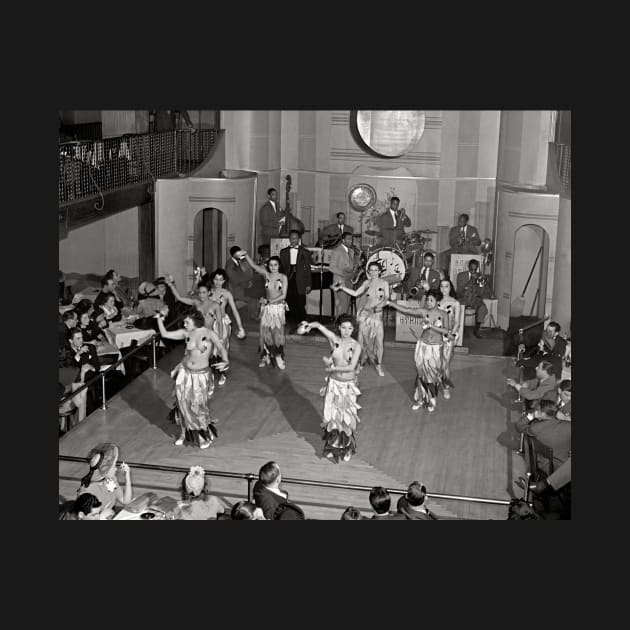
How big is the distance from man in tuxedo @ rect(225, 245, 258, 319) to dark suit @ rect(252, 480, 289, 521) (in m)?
6.97

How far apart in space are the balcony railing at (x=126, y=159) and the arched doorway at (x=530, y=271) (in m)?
5.59

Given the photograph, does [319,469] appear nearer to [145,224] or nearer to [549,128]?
[145,224]

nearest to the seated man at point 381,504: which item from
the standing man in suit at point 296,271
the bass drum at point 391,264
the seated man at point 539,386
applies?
the seated man at point 539,386

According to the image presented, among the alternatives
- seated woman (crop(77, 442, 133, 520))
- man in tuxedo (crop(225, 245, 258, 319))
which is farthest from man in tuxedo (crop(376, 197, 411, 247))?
seated woman (crop(77, 442, 133, 520))

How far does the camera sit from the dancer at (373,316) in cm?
1483

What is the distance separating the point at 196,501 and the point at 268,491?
731 millimetres

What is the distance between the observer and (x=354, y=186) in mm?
20438

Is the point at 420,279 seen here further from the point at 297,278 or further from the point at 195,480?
the point at 195,480

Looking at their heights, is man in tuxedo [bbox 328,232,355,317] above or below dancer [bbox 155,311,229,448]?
above

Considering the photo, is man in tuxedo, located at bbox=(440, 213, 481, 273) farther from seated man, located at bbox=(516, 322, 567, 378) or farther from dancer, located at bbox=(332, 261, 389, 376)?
seated man, located at bbox=(516, 322, 567, 378)

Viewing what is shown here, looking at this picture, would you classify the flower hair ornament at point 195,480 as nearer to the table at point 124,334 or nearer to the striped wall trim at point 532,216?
the table at point 124,334

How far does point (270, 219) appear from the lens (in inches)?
734

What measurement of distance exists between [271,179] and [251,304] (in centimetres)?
312

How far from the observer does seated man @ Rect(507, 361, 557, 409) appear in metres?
13.3
